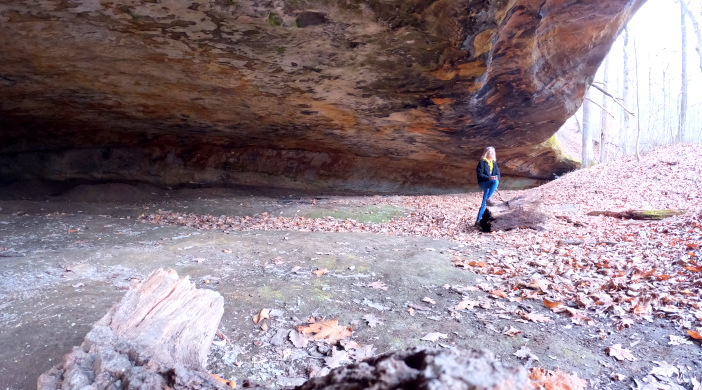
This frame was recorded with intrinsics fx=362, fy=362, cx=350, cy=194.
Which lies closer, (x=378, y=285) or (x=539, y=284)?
(x=539, y=284)

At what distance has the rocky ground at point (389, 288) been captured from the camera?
270cm

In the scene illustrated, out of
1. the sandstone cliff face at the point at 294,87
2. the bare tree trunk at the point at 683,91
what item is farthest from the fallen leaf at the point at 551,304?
the bare tree trunk at the point at 683,91

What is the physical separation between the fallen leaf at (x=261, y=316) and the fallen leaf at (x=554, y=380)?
2.14 m

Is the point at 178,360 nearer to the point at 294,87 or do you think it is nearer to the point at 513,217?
the point at 294,87

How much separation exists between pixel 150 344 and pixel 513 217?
7.01 meters

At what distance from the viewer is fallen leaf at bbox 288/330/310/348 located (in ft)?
9.36

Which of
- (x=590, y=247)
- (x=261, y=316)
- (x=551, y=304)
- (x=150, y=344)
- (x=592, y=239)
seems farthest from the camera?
(x=592, y=239)

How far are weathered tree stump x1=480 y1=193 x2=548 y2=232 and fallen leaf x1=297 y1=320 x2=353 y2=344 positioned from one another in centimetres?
526

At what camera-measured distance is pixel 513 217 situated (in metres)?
7.45

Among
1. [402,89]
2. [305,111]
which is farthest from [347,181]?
[402,89]

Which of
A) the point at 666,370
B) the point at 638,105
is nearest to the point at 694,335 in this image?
the point at 666,370

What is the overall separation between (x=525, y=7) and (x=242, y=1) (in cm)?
494

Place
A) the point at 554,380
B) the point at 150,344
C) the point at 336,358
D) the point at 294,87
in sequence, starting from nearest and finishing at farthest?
the point at 150,344 → the point at 554,380 → the point at 336,358 → the point at 294,87

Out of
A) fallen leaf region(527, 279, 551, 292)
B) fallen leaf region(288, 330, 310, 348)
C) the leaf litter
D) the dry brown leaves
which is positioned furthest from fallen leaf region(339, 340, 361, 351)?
fallen leaf region(527, 279, 551, 292)
